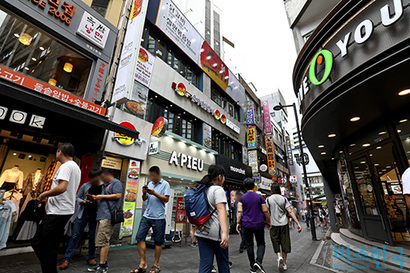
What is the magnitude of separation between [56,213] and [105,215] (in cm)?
145

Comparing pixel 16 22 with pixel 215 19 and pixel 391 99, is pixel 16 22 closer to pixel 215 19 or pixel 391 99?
pixel 391 99

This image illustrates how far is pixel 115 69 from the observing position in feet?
30.3

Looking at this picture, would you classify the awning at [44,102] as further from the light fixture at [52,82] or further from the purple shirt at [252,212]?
the purple shirt at [252,212]

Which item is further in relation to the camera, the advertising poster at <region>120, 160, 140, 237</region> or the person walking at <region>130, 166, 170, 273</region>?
the advertising poster at <region>120, 160, 140, 237</region>

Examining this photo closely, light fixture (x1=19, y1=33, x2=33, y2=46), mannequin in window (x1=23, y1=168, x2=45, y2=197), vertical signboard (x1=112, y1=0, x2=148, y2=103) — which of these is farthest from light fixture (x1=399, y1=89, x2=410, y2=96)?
light fixture (x1=19, y1=33, x2=33, y2=46)

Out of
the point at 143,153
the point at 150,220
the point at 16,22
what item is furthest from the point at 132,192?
the point at 16,22

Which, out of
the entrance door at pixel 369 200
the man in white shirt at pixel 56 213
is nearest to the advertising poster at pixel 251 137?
the entrance door at pixel 369 200

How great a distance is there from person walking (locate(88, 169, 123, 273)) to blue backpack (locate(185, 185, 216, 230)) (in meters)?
2.21

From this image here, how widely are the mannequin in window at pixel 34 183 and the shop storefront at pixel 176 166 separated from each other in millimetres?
3469

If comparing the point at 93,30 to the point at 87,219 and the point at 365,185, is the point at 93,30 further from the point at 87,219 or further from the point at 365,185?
the point at 365,185

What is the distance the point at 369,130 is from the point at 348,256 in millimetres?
4511

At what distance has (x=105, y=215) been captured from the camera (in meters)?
4.02

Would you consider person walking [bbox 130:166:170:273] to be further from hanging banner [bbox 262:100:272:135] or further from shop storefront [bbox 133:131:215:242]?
hanging banner [bbox 262:100:272:135]

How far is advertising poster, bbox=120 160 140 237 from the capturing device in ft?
24.8
